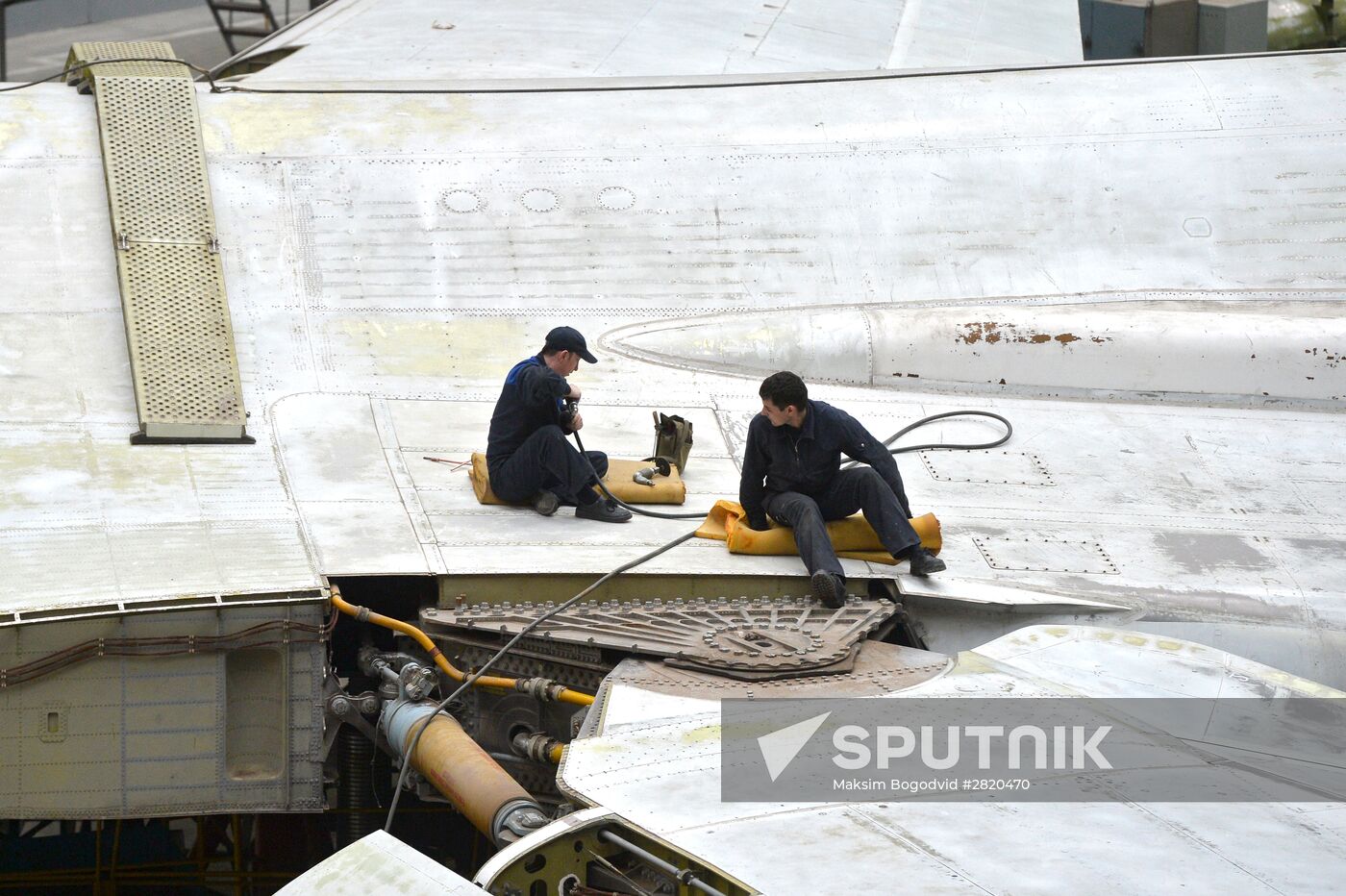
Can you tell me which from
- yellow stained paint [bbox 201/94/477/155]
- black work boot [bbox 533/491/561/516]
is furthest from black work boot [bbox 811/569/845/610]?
yellow stained paint [bbox 201/94/477/155]

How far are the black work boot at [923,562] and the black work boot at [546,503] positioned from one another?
1.86 metres

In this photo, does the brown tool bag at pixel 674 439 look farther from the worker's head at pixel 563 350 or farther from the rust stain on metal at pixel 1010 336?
the rust stain on metal at pixel 1010 336

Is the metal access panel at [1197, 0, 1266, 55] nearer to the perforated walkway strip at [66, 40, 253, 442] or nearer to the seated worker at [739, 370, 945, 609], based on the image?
the perforated walkway strip at [66, 40, 253, 442]

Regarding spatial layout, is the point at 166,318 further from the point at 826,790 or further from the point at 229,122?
the point at 826,790

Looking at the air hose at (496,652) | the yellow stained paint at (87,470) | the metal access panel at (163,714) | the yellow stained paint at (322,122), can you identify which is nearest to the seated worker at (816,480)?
the air hose at (496,652)

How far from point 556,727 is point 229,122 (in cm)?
593

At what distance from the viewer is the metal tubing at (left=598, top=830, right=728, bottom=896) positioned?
445 cm

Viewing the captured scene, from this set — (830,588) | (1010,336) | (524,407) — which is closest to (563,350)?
(524,407)

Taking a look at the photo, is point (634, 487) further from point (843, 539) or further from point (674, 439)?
point (843, 539)

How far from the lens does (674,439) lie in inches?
348

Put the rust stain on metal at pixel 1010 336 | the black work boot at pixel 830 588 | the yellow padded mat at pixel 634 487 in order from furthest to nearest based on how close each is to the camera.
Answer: the rust stain on metal at pixel 1010 336 < the yellow padded mat at pixel 634 487 < the black work boot at pixel 830 588

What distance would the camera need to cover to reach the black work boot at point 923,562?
7.66 metres

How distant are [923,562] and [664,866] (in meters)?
3.36

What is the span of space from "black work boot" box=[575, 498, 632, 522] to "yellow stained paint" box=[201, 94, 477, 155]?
3821 millimetres
